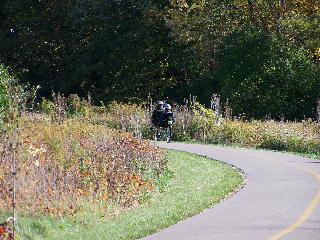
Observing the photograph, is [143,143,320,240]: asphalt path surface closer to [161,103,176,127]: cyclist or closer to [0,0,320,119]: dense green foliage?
[161,103,176,127]: cyclist

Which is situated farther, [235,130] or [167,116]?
[235,130]

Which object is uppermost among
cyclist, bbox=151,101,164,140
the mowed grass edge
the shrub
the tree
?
the tree

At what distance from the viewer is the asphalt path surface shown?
35.8ft

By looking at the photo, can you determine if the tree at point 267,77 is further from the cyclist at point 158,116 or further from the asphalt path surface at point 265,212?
the asphalt path surface at point 265,212

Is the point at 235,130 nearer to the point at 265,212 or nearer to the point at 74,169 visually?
the point at 74,169

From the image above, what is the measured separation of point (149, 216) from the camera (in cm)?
1272

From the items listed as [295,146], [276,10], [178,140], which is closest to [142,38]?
[276,10]

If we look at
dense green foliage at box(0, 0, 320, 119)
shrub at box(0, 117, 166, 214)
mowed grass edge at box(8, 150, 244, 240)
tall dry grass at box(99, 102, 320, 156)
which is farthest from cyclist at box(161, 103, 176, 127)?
mowed grass edge at box(8, 150, 244, 240)

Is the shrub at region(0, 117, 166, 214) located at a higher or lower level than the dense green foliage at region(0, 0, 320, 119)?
lower

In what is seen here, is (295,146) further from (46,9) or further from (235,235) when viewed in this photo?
(46,9)

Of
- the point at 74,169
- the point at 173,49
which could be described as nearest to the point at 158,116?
the point at 74,169

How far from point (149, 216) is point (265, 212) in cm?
223

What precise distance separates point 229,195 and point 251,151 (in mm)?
12205

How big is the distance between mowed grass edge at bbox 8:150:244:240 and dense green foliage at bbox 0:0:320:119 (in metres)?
23.9
